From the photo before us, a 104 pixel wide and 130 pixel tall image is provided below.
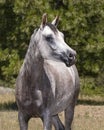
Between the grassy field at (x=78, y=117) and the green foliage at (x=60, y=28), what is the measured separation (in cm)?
136

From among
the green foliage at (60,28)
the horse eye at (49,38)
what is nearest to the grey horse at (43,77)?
the horse eye at (49,38)

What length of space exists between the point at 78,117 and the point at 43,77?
7.50m

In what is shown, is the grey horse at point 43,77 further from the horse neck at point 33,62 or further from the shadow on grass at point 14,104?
the shadow on grass at point 14,104

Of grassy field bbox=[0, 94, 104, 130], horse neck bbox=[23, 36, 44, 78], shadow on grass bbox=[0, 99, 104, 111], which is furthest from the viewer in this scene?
shadow on grass bbox=[0, 99, 104, 111]

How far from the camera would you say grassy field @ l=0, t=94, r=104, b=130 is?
1340 cm

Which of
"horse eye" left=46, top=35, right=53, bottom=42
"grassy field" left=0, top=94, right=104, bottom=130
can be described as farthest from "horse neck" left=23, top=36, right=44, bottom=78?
"grassy field" left=0, top=94, right=104, bottom=130

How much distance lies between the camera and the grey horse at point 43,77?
8531 mm

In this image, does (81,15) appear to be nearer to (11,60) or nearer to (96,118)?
(11,60)

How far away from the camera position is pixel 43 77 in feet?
29.3

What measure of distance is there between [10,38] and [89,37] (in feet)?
8.21

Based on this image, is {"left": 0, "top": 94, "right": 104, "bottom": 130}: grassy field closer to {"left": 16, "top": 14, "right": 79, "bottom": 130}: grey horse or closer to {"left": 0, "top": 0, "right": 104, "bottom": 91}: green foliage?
{"left": 0, "top": 0, "right": 104, "bottom": 91}: green foliage

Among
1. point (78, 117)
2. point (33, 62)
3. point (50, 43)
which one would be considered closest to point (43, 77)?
point (33, 62)

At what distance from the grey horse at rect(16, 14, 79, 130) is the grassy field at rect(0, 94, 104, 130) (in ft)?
6.82

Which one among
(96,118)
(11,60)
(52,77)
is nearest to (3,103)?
(11,60)
